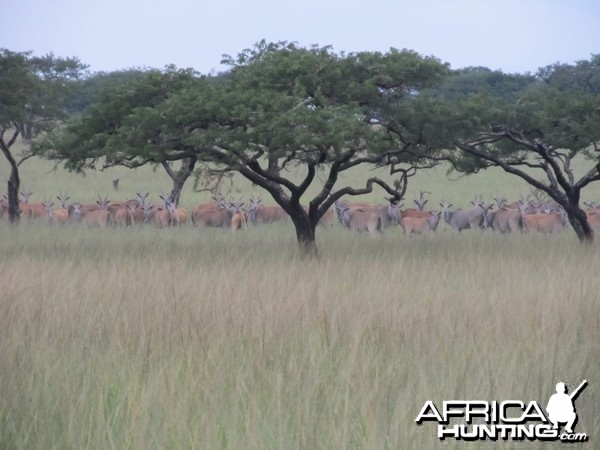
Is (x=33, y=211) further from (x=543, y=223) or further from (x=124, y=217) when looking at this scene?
(x=543, y=223)

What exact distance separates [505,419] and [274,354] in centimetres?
235

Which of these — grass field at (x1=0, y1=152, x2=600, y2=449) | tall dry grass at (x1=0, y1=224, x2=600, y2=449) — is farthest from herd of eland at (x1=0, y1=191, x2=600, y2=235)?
tall dry grass at (x1=0, y1=224, x2=600, y2=449)

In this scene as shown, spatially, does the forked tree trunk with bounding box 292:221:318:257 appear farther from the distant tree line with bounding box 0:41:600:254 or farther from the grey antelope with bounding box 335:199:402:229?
the grey antelope with bounding box 335:199:402:229

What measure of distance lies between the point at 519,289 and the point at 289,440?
6.96 metres

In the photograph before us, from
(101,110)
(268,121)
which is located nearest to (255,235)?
(101,110)

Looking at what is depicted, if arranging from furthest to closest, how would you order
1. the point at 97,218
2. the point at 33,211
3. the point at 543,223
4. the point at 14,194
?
the point at 33,211, the point at 97,218, the point at 14,194, the point at 543,223

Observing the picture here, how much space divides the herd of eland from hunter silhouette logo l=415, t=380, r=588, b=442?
66.1 feet

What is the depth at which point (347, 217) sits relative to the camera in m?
28.6

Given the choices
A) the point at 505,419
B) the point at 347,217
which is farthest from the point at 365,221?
the point at 505,419

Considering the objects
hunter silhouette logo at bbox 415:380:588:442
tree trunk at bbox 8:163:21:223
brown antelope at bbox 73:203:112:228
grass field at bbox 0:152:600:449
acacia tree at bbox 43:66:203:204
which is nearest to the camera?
hunter silhouette logo at bbox 415:380:588:442

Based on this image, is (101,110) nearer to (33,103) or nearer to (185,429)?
(33,103)

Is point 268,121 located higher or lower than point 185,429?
higher

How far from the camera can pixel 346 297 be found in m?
10.6

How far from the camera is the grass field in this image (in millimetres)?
5484
